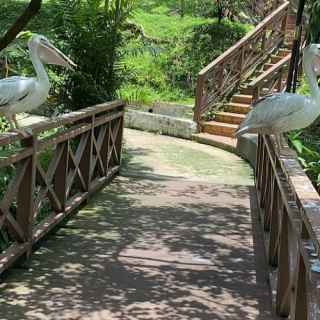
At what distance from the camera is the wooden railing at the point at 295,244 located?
3016 millimetres

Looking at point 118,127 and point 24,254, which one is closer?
point 24,254

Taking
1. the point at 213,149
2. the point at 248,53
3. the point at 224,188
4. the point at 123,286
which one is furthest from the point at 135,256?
the point at 248,53

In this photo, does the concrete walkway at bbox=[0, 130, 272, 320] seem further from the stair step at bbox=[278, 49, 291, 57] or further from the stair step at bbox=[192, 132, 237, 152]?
the stair step at bbox=[278, 49, 291, 57]

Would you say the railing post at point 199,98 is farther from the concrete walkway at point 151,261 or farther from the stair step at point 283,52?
the concrete walkway at point 151,261

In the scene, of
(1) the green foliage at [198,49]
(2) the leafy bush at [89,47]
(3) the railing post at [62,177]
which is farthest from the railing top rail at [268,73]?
(3) the railing post at [62,177]

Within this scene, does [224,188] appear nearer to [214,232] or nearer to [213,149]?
[214,232]

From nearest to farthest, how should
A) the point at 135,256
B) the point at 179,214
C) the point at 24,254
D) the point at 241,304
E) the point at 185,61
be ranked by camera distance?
the point at 241,304
the point at 24,254
the point at 135,256
the point at 179,214
the point at 185,61

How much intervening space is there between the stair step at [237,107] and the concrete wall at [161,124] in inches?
39.8

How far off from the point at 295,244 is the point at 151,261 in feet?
6.91

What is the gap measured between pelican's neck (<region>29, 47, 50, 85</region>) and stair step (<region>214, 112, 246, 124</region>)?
838 centimetres

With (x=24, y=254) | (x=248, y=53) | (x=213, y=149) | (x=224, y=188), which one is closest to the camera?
(x=24, y=254)

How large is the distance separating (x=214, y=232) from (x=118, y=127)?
298 cm

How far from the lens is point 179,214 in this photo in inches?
305

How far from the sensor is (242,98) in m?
14.6
